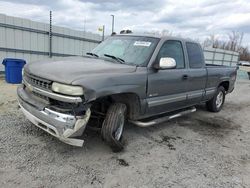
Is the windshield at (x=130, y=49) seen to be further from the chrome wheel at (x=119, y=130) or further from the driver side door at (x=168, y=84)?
the chrome wheel at (x=119, y=130)

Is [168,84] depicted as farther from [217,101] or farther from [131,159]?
[217,101]

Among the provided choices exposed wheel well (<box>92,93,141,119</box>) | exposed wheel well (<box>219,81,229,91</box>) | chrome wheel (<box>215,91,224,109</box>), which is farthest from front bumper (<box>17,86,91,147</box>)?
exposed wheel well (<box>219,81,229,91</box>)

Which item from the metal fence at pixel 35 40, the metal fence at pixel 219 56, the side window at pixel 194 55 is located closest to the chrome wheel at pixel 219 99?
the side window at pixel 194 55

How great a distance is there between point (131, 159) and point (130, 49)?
197 centimetres

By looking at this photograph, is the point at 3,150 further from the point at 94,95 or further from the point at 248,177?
the point at 248,177

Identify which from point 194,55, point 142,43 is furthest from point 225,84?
point 142,43

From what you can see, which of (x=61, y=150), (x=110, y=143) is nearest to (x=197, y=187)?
(x=110, y=143)

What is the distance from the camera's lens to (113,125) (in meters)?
3.60

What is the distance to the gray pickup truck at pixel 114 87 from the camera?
3.08 meters

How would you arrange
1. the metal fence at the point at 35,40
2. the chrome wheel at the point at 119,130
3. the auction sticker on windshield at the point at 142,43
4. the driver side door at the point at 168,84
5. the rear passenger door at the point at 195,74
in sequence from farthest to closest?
the metal fence at the point at 35,40
the rear passenger door at the point at 195,74
the auction sticker on windshield at the point at 142,43
the driver side door at the point at 168,84
the chrome wheel at the point at 119,130

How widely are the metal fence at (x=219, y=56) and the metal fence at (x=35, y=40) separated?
1374cm

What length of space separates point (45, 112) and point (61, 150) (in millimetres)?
796

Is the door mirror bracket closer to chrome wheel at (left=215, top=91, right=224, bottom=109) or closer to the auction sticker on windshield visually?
the auction sticker on windshield

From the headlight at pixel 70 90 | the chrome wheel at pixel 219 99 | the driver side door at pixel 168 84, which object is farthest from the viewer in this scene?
the chrome wheel at pixel 219 99
